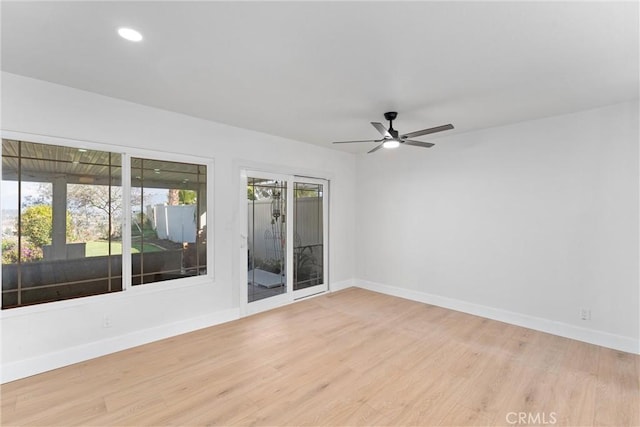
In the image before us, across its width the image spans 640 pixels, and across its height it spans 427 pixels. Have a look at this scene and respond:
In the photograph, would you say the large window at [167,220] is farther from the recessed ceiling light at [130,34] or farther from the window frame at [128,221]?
the recessed ceiling light at [130,34]

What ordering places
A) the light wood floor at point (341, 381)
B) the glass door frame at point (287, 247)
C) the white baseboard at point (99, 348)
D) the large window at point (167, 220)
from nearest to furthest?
the light wood floor at point (341, 381)
the white baseboard at point (99, 348)
the large window at point (167, 220)
the glass door frame at point (287, 247)

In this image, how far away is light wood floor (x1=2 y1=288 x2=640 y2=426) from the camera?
7.14ft

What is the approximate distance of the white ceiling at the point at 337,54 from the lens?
1.79 m

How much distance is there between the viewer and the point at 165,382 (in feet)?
8.48

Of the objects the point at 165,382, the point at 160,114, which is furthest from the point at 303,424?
the point at 160,114

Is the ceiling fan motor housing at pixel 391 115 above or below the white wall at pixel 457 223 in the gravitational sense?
above

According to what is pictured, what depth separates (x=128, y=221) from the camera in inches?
129

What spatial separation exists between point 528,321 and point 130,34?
16.7 ft

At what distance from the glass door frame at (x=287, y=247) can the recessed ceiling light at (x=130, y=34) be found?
2.25m

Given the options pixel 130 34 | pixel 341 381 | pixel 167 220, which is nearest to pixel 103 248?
pixel 167 220

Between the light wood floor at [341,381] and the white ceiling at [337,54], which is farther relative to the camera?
the light wood floor at [341,381]

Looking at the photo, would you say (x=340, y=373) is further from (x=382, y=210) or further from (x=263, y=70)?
(x=382, y=210)

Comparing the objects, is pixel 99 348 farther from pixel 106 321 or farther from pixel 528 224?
pixel 528 224

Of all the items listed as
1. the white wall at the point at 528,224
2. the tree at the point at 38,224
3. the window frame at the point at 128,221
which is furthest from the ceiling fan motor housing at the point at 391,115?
the tree at the point at 38,224
